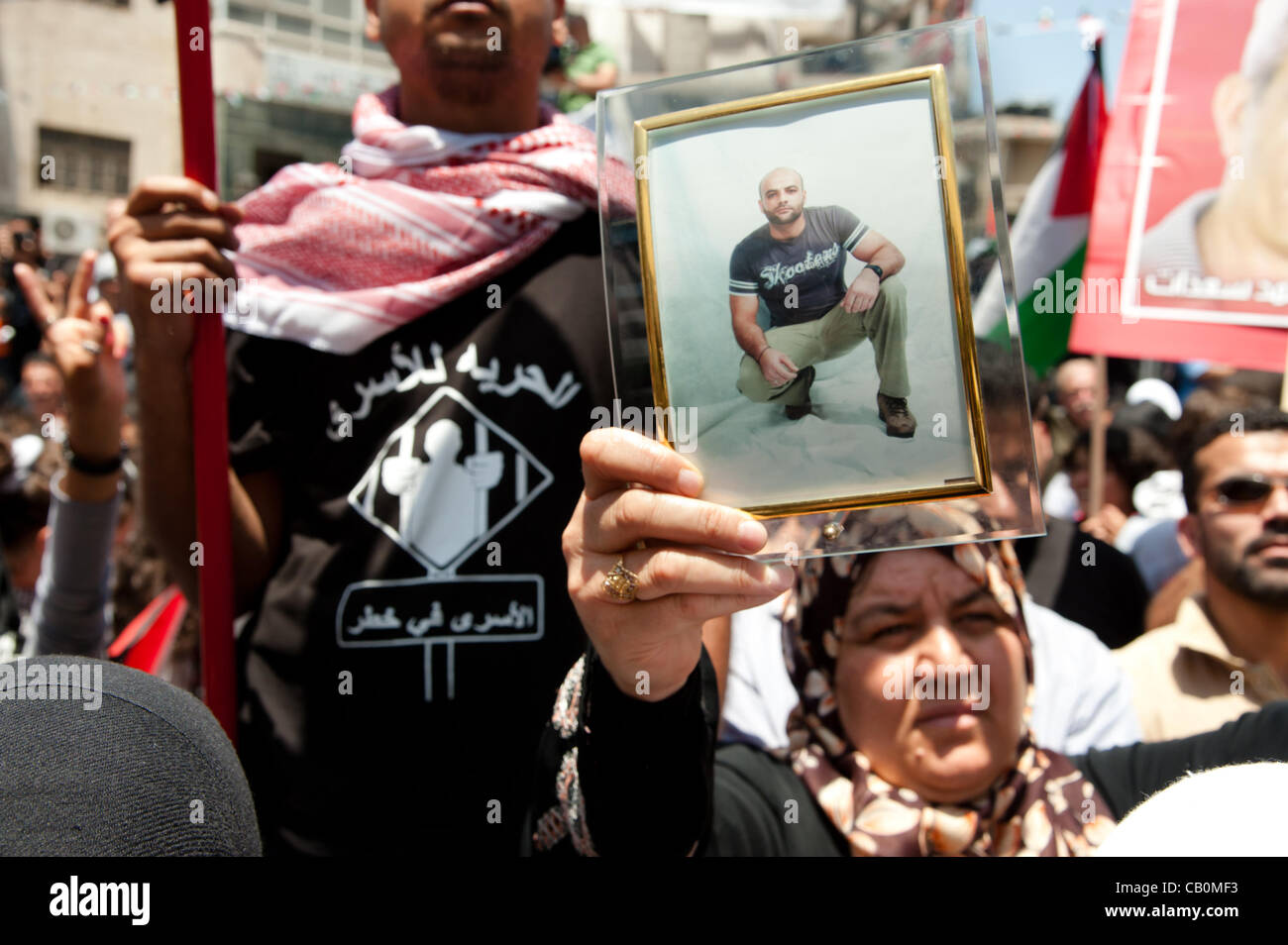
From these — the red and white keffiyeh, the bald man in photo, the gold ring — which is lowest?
the gold ring

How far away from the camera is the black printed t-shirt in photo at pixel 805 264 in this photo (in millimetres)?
842

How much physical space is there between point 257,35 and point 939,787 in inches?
383

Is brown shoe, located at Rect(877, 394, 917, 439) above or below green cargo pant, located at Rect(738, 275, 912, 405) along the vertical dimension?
below

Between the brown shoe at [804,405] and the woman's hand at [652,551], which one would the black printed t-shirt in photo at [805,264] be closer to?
the brown shoe at [804,405]

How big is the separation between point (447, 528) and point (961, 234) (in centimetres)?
84

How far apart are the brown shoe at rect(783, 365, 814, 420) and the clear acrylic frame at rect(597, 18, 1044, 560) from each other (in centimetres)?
8

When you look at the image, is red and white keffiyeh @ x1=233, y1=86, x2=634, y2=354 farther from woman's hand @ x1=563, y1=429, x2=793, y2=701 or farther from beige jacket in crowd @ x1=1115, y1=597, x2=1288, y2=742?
beige jacket in crowd @ x1=1115, y1=597, x2=1288, y2=742

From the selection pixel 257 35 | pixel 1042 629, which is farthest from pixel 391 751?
pixel 257 35

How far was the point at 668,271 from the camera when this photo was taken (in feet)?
2.90

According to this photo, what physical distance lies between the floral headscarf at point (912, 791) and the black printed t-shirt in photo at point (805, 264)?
806mm

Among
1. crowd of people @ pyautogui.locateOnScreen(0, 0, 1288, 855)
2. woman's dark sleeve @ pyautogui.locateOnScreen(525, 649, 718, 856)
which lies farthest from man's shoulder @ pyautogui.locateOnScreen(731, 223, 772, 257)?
crowd of people @ pyautogui.locateOnScreen(0, 0, 1288, 855)
